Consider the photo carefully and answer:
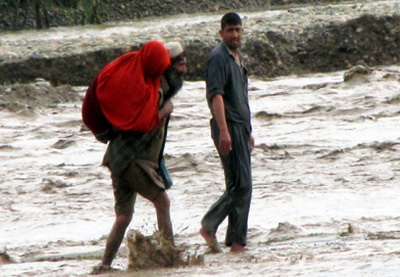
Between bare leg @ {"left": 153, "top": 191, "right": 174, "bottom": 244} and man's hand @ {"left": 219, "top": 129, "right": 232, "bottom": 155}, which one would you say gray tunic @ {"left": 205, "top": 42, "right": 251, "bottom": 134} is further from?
bare leg @ {"left": 153, "top": 191, "right": 174, "bottom": 244}

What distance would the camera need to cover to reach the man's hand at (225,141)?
685 centimetres

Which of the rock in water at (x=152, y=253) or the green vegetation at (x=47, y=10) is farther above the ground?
the rock in water at (x=152, y=253)

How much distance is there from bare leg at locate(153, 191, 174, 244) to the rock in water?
7 cm

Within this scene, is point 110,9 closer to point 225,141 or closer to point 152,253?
point 225,141

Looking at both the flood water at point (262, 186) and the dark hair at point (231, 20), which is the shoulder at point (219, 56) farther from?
the flood water at point (262, 186)

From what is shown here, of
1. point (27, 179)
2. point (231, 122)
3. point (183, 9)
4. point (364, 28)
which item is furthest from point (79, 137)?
point (183, 9)

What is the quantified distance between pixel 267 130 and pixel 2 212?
14.1ft

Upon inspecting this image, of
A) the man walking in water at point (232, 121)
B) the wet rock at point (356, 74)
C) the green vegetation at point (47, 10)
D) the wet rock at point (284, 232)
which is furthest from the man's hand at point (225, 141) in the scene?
the green vegetation at point (47, 10)

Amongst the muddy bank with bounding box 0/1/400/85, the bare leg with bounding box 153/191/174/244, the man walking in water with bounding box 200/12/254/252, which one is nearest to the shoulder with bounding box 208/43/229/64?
the man walking in water with bounding box 200/12/254/252

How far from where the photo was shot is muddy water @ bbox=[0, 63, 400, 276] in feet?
22.8

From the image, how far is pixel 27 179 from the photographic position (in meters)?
11.1

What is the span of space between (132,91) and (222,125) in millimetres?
816

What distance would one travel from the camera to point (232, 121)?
23.1ft

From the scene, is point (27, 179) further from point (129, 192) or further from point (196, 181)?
point (129, 192)
